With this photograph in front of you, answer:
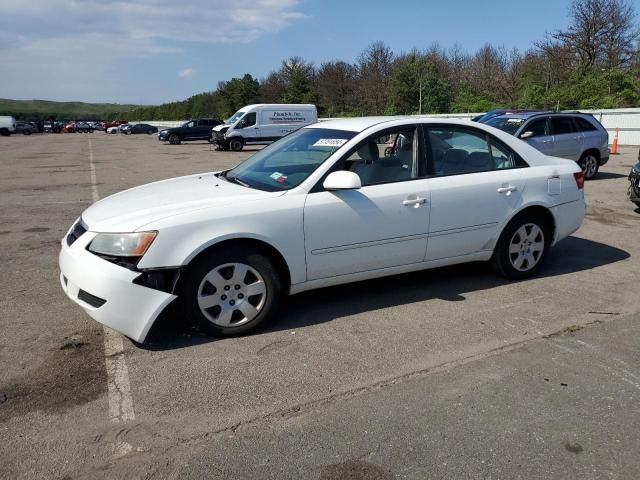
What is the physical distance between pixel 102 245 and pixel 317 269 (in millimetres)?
1599

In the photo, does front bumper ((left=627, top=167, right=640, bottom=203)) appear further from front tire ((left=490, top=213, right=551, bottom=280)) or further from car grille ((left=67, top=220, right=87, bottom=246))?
car grille ((left=67, top=220, right=87, bottom=246))

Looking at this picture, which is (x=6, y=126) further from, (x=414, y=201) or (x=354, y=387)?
(x=354, y=387)

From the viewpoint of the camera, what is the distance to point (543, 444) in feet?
9.31

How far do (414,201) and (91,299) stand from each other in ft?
8.73

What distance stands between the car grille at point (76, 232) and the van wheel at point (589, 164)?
1222cm

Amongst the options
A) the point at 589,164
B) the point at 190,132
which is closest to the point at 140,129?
the point at 190,132

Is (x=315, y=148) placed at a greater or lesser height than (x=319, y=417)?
greater

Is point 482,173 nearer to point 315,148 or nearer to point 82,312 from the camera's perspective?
point 315,148

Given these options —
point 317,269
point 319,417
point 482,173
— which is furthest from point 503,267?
point 319,417

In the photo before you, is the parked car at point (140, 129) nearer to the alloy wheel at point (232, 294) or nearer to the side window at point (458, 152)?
the side window at point (458, 152)

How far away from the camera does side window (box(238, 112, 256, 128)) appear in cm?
3041

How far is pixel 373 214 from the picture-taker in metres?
4.52

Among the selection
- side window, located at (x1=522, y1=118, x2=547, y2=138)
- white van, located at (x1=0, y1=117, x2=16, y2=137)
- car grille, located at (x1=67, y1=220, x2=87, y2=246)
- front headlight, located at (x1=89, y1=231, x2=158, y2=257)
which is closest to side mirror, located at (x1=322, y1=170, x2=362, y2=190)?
front headlight, located at (x1=89, y1=231, x2=158, y2=257)

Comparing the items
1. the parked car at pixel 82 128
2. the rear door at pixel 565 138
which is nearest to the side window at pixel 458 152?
the rear door at pixel 565 138
